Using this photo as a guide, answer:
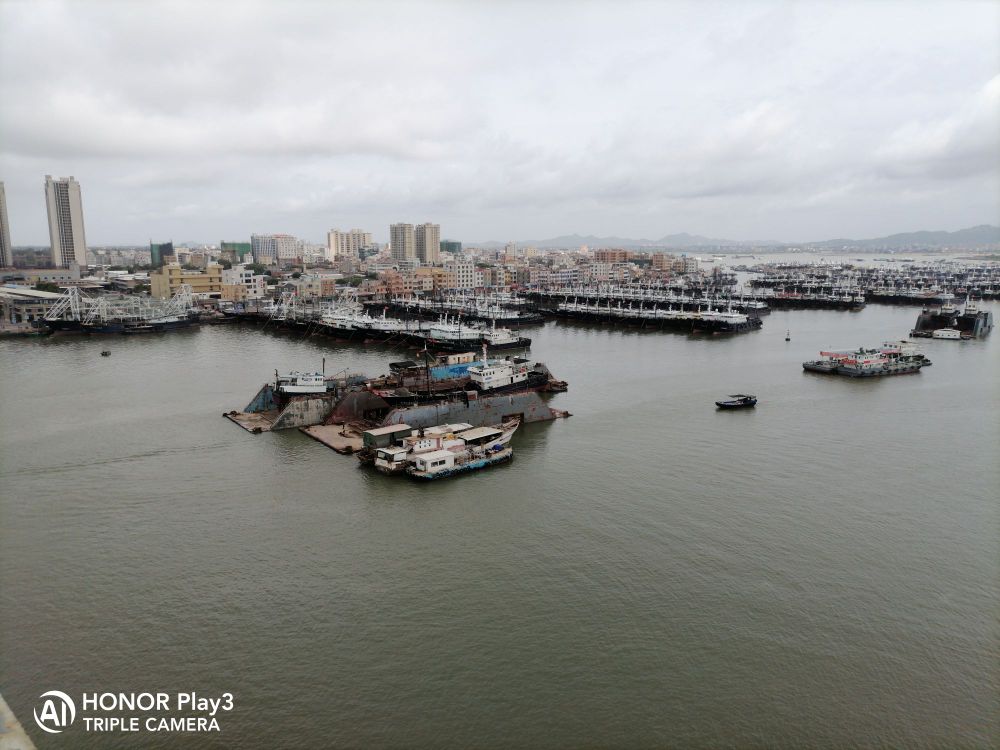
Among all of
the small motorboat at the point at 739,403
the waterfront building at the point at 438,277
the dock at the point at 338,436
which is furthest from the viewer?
the waterfront building at the point at 438,277

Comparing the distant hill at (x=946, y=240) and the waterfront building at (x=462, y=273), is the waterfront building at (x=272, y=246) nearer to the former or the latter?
the waterfront building at (x=462, y=273)

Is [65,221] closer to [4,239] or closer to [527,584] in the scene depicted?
[4,239]

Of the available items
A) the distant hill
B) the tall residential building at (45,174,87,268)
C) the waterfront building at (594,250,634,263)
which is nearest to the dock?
the tall residential building at (45,174,87,268)

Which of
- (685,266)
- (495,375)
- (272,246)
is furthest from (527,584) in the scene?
(272,246)

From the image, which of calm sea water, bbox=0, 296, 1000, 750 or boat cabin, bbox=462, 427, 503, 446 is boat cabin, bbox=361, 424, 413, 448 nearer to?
calm sea water, bbox=0, 296, 1000, 750

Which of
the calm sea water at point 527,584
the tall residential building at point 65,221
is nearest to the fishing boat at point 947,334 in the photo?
the calm sea water at point 527,584

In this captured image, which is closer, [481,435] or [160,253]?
[481,435]
